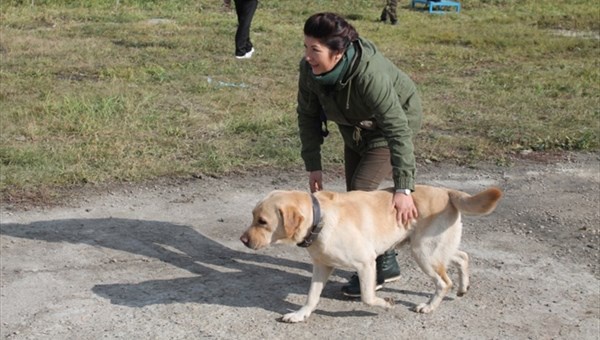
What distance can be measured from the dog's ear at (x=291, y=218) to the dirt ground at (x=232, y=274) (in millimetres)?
676

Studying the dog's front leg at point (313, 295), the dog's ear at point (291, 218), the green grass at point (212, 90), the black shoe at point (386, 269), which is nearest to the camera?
the dog's ear at point (291, 218)

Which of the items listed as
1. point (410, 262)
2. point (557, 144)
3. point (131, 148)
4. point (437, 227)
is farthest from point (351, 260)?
point (557, 144)

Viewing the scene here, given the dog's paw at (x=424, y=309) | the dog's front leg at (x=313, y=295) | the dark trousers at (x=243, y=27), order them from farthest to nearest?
1. the dark trousers at (x=243, y=27)
2. the dog's paw at (x=424, y=309)
3. the dog's front leg at (x=313, y=295)

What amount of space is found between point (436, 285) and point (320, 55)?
1417 mm

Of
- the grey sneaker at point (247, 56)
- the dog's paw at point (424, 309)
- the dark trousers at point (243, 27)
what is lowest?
the grey sneaker at point (247, 56)

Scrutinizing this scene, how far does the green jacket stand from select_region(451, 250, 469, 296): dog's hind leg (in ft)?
2.16

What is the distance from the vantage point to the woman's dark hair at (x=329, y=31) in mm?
4266

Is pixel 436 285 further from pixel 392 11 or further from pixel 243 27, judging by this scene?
pixel 392 11

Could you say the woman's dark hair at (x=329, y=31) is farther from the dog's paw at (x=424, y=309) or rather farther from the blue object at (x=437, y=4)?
the blue object at (x=437, y=4)

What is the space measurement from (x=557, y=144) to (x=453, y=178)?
1528 mm

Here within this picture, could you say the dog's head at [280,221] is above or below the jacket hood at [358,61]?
below

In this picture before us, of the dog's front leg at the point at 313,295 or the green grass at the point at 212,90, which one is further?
the green grass at the point at 212,90

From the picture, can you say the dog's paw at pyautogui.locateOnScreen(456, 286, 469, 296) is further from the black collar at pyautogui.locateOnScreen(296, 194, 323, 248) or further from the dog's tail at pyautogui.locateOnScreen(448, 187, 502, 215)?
the black collar at pyautogui.locateOnScreen(296, 194, 323, 248)

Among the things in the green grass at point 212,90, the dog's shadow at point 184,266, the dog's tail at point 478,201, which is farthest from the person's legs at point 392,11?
the dog's tail at point 478,201
